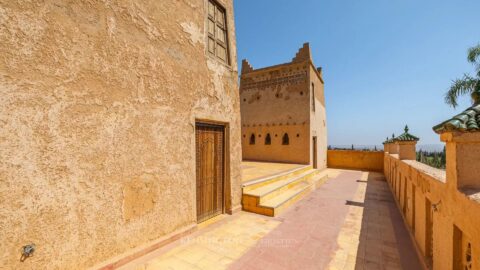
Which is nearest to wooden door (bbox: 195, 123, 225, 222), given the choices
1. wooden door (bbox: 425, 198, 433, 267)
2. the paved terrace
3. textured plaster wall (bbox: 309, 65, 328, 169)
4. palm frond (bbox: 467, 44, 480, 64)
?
the paved terrace

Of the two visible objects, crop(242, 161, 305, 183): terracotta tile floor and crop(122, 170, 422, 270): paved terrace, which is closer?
crop(122, 170, 422, 270): paved terrace

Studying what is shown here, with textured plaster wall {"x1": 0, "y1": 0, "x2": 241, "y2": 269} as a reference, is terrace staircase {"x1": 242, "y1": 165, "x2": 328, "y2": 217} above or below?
below

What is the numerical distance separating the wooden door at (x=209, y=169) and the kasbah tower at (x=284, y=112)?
7981 millimetres

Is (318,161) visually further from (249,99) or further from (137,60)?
(137,60)

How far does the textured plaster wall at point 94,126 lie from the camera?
2.34m

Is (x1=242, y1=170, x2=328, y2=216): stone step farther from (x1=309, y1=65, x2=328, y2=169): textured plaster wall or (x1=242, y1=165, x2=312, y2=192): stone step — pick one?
(x1=309, y1=65, x2=328, y2=169): textured plaster wall

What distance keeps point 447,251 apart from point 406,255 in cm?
158

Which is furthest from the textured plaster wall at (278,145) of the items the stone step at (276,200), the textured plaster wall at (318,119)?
the stone step at (276,200)

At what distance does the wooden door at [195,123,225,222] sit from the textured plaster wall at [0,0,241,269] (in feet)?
1.54

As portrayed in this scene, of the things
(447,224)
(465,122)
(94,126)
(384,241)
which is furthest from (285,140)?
(94,126)

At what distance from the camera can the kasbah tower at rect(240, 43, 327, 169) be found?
1233 cm

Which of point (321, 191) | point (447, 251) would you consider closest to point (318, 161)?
point (321, 191)

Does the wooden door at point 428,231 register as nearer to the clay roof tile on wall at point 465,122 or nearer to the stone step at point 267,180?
the clay roof tile on wall at point 465,122

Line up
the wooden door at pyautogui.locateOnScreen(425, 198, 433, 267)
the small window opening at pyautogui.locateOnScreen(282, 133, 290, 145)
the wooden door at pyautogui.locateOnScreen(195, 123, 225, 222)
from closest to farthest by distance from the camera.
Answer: the wooden door at pyautogui.locateOnScreen(425, 198, 433, 267)
the wooden door at pyautogui.locateOnScreen(195, 123, 225, 222)
the small window opening at pyautogui.locateOnScreen(282, 133, 290, 145)
